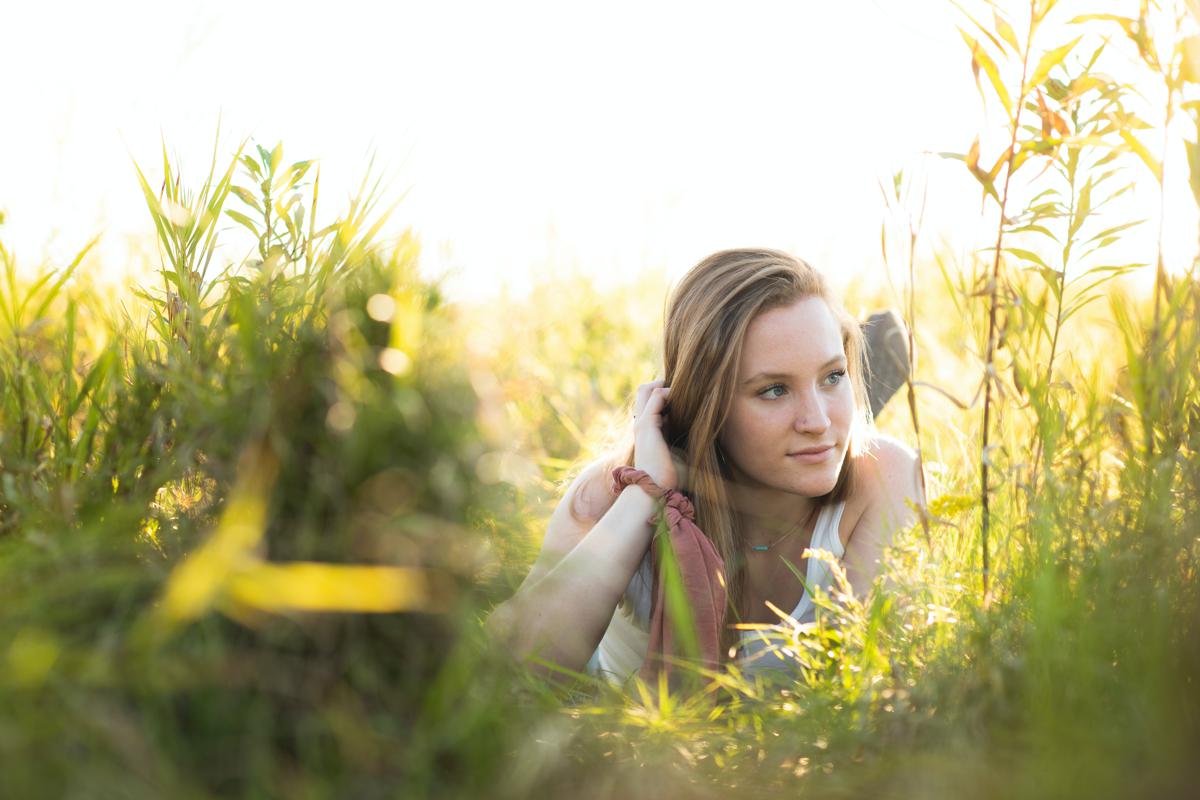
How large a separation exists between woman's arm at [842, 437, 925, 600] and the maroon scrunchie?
0.58 metres

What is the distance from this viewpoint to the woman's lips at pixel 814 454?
2.90 metres

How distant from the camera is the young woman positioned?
2.81m

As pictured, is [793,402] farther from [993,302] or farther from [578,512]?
[993,302]

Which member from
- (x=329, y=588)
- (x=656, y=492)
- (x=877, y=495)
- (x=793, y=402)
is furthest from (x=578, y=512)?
(x=329, y=588)

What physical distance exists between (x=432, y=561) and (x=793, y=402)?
1.86 m

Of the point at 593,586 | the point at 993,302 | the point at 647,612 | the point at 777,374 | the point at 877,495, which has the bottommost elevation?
the point at 647,612

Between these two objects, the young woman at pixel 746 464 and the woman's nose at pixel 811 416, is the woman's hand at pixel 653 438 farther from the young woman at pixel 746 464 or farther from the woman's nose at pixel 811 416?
the woman's nose at pixel 811 416

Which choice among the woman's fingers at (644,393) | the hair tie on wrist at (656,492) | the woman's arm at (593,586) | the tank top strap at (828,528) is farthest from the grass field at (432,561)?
the woman's fingers at (644,393)

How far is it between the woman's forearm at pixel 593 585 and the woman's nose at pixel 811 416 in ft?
1.62

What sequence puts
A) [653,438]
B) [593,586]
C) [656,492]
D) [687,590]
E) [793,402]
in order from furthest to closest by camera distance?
1. [653,438]
2. [793,402]
3. [656,492]
4. [593,586]
5. [687,590]

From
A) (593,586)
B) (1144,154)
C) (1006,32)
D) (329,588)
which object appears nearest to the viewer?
(329,588)

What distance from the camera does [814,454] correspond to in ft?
9.53

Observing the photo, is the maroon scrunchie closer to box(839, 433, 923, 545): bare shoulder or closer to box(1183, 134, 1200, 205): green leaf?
box(839, 433, 923, 545): bare shoulder

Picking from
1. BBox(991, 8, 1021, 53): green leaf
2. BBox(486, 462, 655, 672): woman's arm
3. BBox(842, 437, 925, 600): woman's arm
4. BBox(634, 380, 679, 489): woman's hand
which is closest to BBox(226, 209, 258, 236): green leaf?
BBox(486, 462, 655, 672): woman's arm
